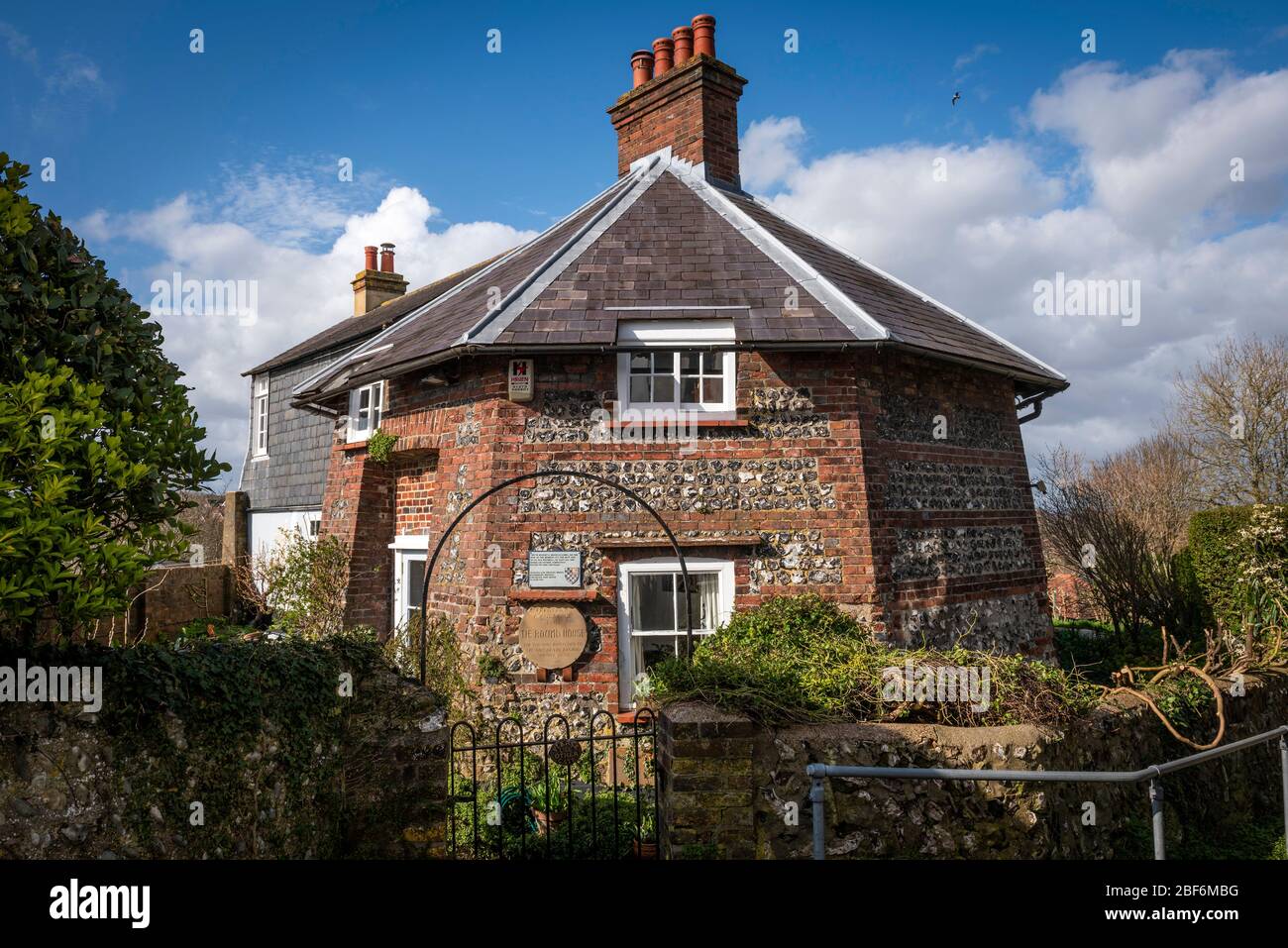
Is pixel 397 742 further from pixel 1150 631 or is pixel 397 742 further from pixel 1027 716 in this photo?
pixel 1150 631

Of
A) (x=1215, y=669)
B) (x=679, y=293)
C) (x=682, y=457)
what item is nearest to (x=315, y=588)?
(x=682, y=457)

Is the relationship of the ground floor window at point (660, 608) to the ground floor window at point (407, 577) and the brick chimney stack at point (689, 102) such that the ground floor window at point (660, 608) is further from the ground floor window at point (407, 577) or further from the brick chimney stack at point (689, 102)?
the brick chimney stack at point (689, 102)

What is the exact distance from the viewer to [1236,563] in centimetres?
1264

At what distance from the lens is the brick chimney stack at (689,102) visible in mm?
13516

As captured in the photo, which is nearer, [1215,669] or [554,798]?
[554,798]

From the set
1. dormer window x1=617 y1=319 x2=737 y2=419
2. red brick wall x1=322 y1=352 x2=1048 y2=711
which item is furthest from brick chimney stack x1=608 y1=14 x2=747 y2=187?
red brick wall x1=322 y1=352 x2=1048 y2=711

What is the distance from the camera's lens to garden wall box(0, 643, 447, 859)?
392cm

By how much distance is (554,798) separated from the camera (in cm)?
805

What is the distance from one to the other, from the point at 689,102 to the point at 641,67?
1373 mm

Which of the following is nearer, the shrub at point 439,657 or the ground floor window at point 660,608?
the ground floor window at point 660,608

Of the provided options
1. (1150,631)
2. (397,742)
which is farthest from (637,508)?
(1150,631)

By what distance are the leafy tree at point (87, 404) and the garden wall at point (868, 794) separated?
3.41 metres

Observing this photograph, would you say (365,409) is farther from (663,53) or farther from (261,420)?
(261,420)

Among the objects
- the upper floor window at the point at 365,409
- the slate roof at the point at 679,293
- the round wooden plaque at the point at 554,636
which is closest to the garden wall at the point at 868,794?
the round wooden plaque at the point at 554,636
